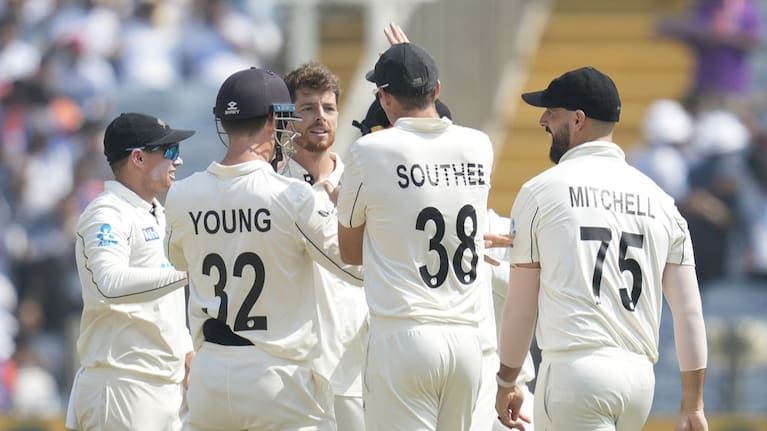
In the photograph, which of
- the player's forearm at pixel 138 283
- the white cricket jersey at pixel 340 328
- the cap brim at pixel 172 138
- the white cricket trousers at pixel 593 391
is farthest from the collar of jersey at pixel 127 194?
the white cricket trousers at pixel 593 391

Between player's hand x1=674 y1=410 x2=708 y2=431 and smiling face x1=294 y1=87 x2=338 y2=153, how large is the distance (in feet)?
6.30

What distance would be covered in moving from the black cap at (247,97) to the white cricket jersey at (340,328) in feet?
2.08

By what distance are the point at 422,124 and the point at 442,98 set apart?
6.86 meters

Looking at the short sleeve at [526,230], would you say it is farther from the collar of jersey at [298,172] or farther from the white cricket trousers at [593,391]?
the collar of jersey at [298,172]

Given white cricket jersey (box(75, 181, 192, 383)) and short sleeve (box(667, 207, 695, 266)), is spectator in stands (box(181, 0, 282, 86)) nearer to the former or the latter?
white cricket jersey (box(75, 181, 192, 383))

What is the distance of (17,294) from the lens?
49.3ft

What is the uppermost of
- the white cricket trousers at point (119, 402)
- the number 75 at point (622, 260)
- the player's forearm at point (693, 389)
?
the number 75 at point (622, 260)

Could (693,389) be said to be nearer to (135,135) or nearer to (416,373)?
(416,373)

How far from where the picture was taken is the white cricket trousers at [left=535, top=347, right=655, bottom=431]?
5867 millimetres

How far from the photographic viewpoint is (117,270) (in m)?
6.61

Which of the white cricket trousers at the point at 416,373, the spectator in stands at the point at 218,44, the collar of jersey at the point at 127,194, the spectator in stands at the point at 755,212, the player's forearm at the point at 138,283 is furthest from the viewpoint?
the spectator in stands at the point at 218,44

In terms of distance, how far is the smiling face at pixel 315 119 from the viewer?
6.91 m

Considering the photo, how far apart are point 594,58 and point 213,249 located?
10.1 meters

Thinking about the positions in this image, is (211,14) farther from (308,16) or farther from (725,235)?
(725,235)
